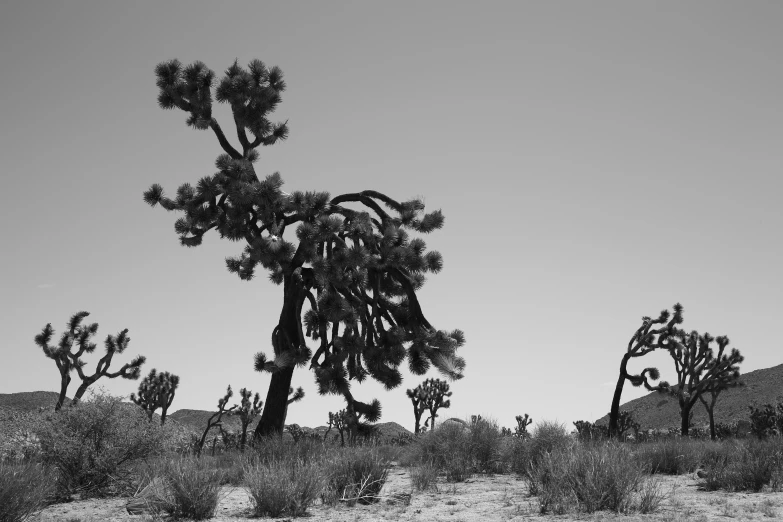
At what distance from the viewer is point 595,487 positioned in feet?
28.6

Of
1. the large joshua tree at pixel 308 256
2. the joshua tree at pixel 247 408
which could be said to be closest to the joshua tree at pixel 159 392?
the joshua tree at pixel 247 408

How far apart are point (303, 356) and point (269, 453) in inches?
147

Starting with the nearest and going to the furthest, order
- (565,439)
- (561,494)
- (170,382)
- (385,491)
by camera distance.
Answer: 1. (561,494)
2. (385,491)
3. (565,439)
4. (170,382)

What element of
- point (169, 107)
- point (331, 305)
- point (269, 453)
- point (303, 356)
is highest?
point (169, 107)

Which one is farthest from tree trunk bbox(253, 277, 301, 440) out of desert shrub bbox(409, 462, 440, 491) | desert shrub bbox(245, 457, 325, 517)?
desert shrub bbox(245, 457, 325, 517)

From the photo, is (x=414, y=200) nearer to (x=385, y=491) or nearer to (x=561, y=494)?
(x=385, y=491)

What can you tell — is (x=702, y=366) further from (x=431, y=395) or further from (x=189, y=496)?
(x=189, y=496)

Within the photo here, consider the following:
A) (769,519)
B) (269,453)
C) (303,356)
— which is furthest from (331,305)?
(769,519)

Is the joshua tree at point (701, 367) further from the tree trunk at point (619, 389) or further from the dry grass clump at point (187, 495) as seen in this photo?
the dry grass clump at point (187, 495)

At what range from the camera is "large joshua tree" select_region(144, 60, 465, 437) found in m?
16.1

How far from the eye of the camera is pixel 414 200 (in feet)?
60.4

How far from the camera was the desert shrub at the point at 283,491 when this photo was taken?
885 cm

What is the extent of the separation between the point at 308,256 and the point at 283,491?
8101 millimetres

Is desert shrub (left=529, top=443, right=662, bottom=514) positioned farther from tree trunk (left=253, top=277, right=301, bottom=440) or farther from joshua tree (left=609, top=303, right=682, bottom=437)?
joshua tree (left=609, top=303, right=682, bottom=437)
